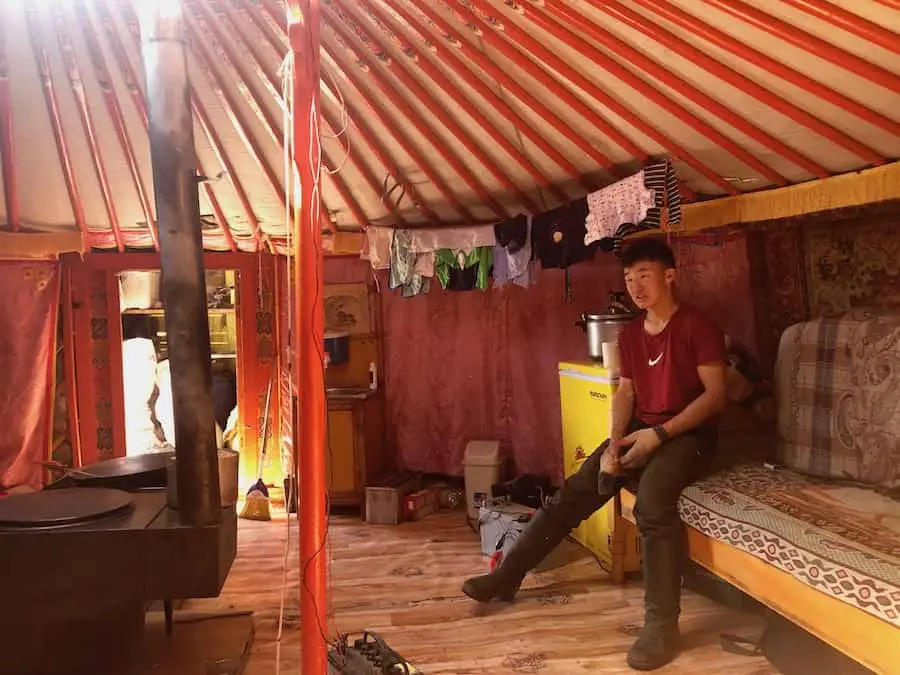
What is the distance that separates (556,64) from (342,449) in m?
2.36

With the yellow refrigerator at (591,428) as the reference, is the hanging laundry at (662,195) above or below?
above

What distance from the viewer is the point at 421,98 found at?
2.78 metres

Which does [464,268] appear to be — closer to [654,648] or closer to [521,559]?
[521,559]

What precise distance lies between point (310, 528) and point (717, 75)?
1.74 metres

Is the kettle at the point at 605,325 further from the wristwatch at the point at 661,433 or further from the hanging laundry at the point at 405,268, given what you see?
the hanging laundry at the point at 405,268

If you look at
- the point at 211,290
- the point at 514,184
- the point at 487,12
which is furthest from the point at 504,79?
the point at 211,290

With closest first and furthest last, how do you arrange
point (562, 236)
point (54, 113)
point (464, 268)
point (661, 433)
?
point (661, 433) < point (54, 113) < point (562, 236) < point (464, 268)

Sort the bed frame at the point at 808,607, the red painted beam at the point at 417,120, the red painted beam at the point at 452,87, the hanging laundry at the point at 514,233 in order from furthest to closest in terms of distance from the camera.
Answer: the hanging laundry at the point at 514,233 → the red painted beam at the point at 417,120 → the red painted beam at the point at 452,87 → the bed frame at the point at 808,607

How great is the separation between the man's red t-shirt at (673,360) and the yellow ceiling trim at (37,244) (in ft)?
9.66

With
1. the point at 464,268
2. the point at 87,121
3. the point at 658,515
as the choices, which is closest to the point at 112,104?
the point at 87,121

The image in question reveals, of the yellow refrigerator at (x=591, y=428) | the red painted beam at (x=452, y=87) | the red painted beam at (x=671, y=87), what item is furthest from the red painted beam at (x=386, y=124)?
the yellow refrigerator at (x=591, y=428)

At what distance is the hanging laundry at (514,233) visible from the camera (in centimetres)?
356

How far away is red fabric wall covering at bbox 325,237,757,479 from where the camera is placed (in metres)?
4.00

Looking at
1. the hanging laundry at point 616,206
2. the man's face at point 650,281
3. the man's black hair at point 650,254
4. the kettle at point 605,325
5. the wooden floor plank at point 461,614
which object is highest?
the hanging laundry at point 616,206
